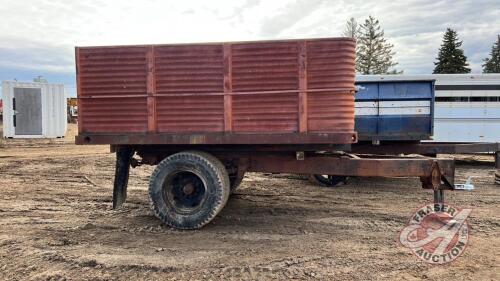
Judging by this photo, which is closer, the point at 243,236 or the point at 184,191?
the point at 243,236

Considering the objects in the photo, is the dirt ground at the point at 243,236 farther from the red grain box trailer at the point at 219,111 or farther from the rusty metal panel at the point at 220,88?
the rusty metal panel at the point at 220,88

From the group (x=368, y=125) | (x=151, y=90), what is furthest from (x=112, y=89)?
(x=368, y=125)

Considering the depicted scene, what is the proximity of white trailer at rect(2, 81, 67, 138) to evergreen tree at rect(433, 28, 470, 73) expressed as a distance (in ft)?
105

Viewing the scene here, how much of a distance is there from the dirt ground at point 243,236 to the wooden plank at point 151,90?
1397mm

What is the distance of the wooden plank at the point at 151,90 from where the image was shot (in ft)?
18.1

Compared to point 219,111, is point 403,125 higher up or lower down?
lower down

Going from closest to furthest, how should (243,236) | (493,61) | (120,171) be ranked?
(243,236), (120,171), (493,61)

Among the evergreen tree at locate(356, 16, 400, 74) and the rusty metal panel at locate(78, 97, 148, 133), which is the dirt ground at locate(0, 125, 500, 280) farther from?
the evergreen tree at locate(356, 16, 400, 74)

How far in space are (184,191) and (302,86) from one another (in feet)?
6.81

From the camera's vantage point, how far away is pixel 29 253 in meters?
4.79

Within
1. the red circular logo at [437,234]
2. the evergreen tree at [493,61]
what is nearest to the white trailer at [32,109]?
the red circular logo at [437,234]

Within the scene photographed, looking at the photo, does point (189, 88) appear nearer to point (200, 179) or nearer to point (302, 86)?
point (200, 179)

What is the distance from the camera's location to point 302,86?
5285 mm

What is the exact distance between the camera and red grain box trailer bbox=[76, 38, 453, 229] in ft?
17.4
